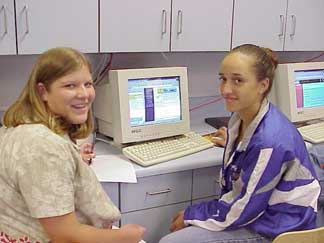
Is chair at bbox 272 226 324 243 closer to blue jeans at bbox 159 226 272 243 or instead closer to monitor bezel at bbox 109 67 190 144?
blue jeans at bbox 159 226 272 243

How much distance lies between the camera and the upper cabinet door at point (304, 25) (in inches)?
100

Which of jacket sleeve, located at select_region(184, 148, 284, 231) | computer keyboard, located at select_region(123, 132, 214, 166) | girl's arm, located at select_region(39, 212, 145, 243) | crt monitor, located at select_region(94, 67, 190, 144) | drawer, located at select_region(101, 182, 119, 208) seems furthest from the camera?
crt monitor, located at select_region(94, 67, 190, 144)

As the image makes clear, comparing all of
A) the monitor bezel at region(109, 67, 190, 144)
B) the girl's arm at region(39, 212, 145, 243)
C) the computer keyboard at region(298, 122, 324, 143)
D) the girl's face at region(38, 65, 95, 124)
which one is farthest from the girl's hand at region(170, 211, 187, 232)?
→ the computer keyboard at region(298, 122, 324, 143)

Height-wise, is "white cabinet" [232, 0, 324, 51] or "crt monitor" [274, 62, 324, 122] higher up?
"white cabinet" [232, 0, 324, 51]

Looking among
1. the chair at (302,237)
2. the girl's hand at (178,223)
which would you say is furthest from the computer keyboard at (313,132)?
the chair at (302,237)

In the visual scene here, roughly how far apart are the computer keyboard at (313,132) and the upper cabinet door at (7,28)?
1.56m

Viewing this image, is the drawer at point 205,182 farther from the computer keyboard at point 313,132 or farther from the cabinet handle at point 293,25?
the cabinet handle at point 293,25

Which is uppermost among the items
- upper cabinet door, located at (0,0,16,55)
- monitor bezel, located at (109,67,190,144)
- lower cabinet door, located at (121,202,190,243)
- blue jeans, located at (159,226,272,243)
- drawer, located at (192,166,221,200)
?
upper cabinet door, located at (0,0,16,55)

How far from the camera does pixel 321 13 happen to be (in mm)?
2654

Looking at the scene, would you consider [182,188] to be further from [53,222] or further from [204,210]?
[53,222]

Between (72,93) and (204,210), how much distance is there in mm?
860

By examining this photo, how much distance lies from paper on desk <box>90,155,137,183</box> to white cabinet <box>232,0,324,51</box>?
96 cm

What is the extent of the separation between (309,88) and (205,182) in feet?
3.26

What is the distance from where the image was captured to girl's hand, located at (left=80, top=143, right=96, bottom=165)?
1856 mm
